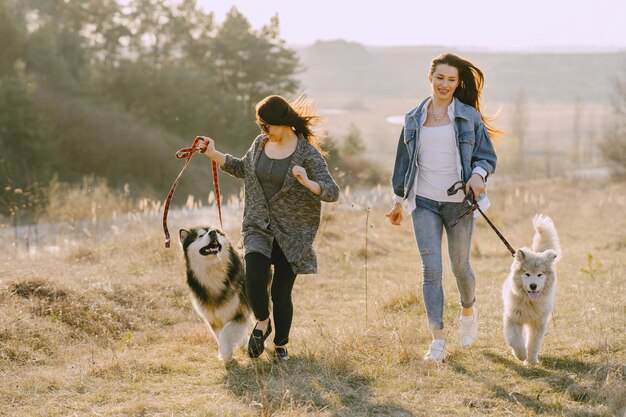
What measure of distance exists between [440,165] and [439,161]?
0.03 m

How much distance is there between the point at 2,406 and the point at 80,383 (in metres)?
0.59

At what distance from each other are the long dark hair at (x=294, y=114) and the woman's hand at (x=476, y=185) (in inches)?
46.1

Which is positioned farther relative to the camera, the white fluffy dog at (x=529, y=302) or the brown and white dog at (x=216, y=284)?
the brown and white dog at (x=216, y=284)

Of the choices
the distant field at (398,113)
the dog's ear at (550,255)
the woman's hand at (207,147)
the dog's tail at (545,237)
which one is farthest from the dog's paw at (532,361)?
the distant field at (398,113)

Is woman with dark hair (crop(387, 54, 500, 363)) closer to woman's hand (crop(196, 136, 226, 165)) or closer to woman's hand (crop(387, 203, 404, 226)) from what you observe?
woman's hand (crop(387, 203, 404, 226))

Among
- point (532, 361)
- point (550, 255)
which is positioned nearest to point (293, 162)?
point (550, 255)

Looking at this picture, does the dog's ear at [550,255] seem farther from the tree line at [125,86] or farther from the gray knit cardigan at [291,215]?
the tree line at [125,86]

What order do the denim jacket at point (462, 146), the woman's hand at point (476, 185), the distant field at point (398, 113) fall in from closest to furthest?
the woman's hand at point (476, 185) → the denim jacket at point (462, 146) → the distant field at point (398, 113)

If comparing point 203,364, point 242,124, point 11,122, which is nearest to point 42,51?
point 11,122

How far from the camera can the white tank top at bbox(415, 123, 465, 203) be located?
5.28 metres

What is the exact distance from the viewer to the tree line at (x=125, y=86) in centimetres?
2581

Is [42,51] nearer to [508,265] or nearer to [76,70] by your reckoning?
[76,70]

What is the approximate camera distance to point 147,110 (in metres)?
34.6

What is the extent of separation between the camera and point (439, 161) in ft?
17.4
